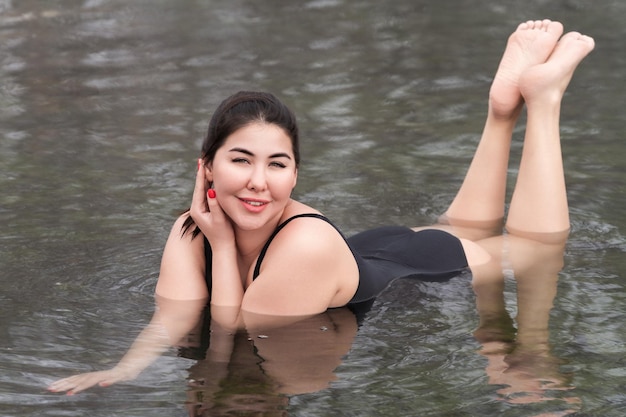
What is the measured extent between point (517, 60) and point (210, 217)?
7.62ft

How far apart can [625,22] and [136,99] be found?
5.25 metres

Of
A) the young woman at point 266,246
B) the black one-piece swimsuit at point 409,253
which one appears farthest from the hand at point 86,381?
the black one-piece swimsuit at point 409,253

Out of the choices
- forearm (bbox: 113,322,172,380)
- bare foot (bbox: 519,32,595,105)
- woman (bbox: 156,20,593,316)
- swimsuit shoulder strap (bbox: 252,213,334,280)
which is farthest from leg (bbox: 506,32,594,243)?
forearm (bbox: 113,322,172,380)

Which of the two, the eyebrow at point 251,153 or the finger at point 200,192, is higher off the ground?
the eyebrow at point 251,153

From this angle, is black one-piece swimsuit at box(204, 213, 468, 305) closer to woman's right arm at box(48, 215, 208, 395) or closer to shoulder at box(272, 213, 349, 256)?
shoulder at box(272, 213, 349, 256)

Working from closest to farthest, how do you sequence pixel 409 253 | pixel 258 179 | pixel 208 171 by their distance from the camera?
pixel 258 179 < pixel 208 171 < pixel 409 253

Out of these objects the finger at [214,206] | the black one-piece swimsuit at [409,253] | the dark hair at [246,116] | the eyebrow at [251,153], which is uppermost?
the dark hair at [246,116]

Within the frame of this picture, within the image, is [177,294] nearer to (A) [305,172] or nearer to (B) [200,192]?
(B) [200,192]

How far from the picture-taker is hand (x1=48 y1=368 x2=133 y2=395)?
A: 14.6 feet

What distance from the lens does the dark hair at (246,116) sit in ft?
15.3

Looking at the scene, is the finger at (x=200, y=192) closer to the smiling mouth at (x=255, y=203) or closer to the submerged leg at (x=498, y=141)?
the smiling mouth at (x=255, y=203)

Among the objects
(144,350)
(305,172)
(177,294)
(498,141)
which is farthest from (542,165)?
(144,350)

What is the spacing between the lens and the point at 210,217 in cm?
486

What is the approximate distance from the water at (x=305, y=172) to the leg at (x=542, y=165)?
0.64ft
